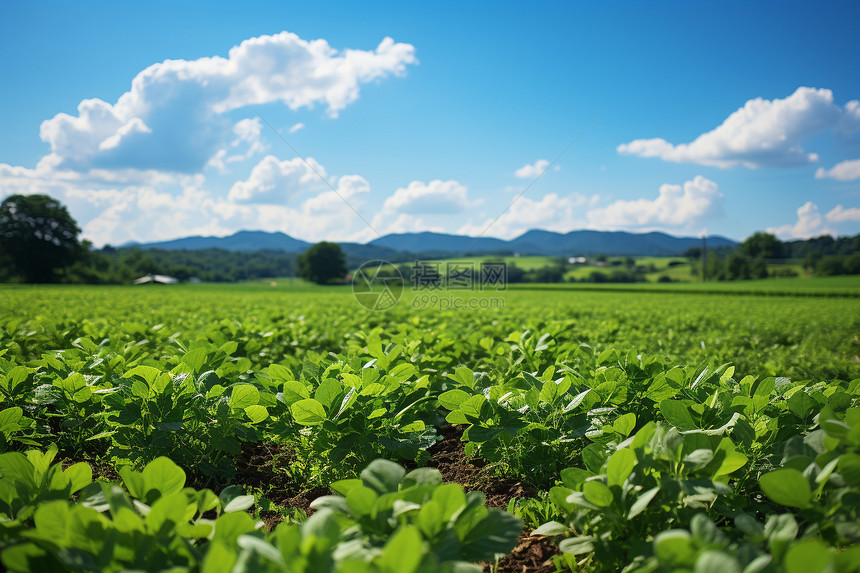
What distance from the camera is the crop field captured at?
121 centimetres

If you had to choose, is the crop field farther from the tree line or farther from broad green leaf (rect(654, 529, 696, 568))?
the tree line

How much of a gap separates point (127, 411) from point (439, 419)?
1.78 m

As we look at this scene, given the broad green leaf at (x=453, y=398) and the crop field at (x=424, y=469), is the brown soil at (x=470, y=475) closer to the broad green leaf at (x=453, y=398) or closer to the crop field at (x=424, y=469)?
the crop field at (x=424, y=469)

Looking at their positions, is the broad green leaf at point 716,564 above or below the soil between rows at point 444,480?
above

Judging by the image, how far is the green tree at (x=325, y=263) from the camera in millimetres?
58656

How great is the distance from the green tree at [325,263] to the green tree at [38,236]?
26.5m

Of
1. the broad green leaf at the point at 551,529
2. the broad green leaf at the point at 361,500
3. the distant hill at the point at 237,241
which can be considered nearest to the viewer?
the broad green leaf at the point at 361,500

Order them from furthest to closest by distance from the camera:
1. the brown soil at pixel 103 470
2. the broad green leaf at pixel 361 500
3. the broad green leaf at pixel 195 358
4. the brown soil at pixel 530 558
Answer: the broad green leaf at pixel 195 358 → the brown soil at pixel 103 470 → the brown soil at pixel 530 558 → the broad green leaf at pixel 361 500

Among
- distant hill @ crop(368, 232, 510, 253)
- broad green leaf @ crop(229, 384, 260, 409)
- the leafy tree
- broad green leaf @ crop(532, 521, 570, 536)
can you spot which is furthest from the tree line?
broad green leaf @ crop(532, 521, 570, 536)

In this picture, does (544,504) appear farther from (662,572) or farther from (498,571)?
(662,572)

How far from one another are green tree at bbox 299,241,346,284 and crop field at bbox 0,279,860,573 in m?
55.7

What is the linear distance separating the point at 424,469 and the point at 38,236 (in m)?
64.0

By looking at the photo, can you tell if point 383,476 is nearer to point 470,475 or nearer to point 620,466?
point 620,466

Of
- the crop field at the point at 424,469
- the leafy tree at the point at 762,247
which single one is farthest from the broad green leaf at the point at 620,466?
the leafy tree at the point at 762,247
